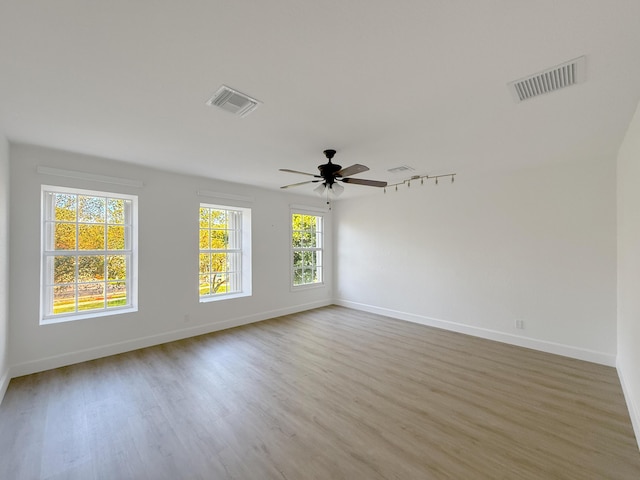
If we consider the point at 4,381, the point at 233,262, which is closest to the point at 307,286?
the point at 233,262

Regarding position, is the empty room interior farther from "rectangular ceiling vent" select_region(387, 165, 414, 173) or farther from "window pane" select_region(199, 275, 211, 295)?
"rectangular ceiling vent" select_region(387, 165, 414, 173)

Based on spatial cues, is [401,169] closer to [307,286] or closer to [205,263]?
[307,286]

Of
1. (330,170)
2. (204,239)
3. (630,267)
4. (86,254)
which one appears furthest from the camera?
(204,239)

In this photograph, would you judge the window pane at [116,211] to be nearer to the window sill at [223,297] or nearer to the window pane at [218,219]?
the window pane at [218,219]

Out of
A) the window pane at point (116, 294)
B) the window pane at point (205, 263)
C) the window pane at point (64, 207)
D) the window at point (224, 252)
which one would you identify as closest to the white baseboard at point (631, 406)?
the window at point (224, 252)

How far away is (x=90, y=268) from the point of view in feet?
12.0

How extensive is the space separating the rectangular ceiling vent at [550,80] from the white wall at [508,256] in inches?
93.2

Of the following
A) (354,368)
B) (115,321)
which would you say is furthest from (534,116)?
(115,321)

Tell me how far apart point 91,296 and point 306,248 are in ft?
12.4

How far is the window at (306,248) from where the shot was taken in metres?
6.03

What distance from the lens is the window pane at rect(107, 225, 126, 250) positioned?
12.6ft

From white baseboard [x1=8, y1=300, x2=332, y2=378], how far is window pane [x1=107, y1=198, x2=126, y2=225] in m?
1.67

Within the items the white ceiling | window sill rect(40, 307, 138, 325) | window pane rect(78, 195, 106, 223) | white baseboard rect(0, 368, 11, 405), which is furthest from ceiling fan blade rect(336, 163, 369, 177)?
white baseboard rect(0, 368, 11, 405)

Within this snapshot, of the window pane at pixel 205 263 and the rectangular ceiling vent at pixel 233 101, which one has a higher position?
the rectangular ceiling vent at pixel 233 101
